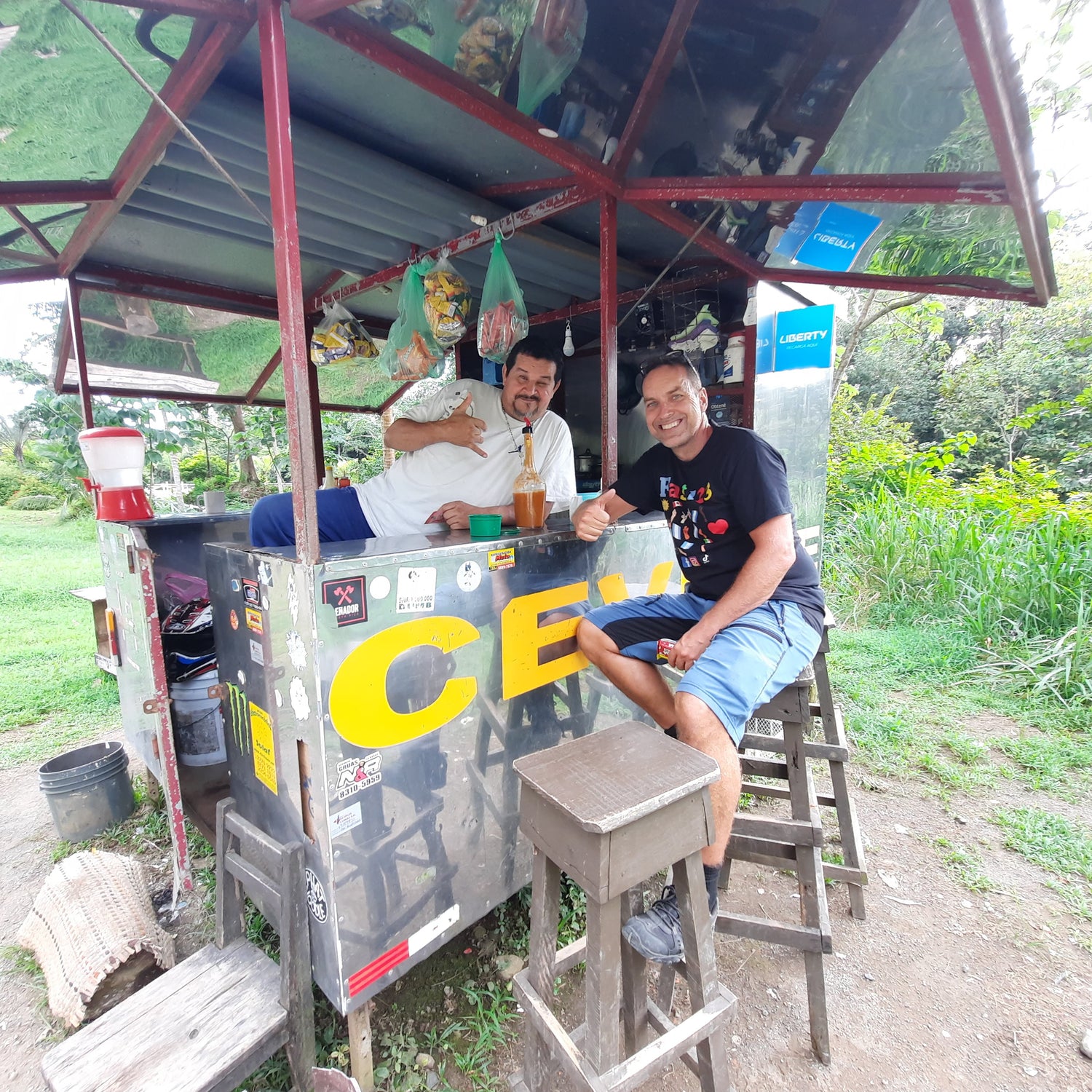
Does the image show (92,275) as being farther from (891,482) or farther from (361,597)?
(891,482)

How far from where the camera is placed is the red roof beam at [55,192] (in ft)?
6.96

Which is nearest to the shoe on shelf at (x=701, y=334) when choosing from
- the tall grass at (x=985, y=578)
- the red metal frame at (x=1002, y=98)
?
the red metal frame at (x=1002, y=98)

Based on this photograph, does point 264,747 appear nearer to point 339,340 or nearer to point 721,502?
point 721,502

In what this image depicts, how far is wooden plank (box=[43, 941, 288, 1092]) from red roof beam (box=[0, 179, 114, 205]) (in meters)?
2.73

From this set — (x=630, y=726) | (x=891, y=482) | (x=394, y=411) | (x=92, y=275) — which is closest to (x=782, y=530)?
(x=630, y=726)

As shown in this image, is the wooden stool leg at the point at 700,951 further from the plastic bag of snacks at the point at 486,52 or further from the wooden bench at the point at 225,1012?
the plastic bag of snacks at the point at 486,52

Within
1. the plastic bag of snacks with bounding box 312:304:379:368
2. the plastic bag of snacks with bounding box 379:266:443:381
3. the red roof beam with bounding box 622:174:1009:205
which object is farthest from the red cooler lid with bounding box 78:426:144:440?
the red roof beam with bounding box 622:174:1009:205

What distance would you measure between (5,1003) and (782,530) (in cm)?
316

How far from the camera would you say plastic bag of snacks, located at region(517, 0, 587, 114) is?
1618mm

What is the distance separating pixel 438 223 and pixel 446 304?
2.02 ft

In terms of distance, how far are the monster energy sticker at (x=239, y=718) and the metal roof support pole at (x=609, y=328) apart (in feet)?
5.24

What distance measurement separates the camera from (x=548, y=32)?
1654mm

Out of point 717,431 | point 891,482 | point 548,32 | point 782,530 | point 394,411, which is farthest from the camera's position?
point 891,482

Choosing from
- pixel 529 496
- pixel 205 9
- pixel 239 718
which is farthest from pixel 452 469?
pixel 205 9
